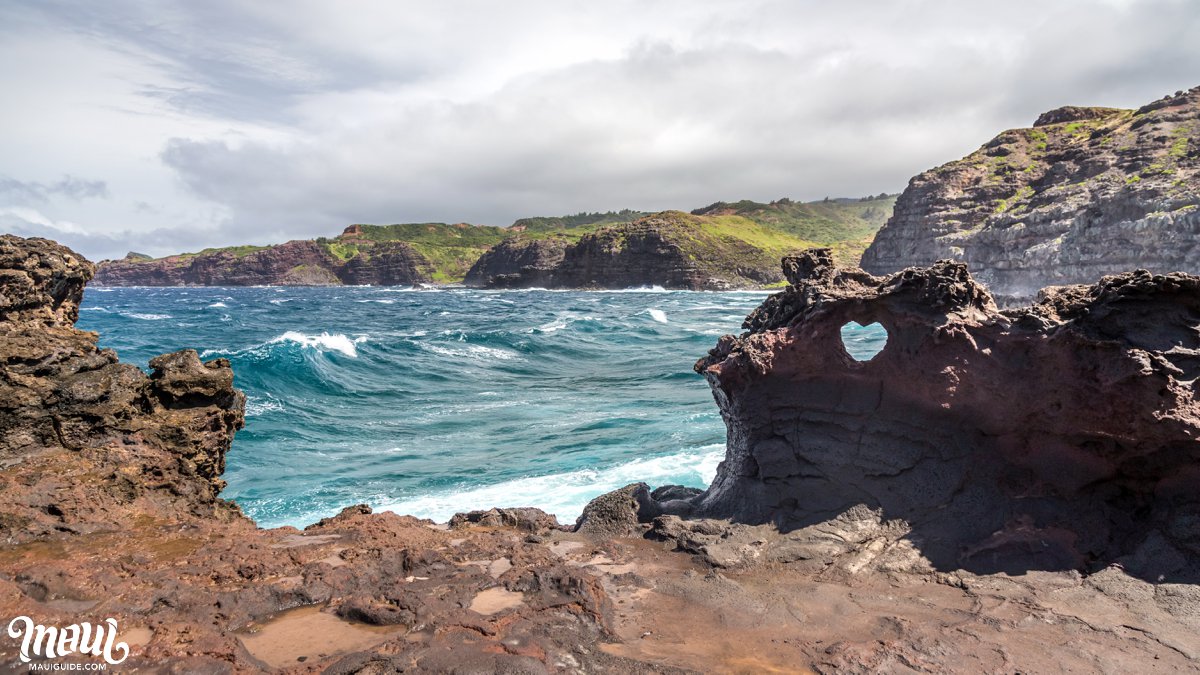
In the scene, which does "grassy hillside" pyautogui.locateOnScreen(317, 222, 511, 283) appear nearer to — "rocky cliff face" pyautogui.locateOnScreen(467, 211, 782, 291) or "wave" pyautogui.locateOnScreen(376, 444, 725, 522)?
"rocky cliff face" pyautogui.locateOnScreen(467, 211, 782, 291)

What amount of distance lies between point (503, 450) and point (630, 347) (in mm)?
16548

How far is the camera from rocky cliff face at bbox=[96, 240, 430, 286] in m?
149

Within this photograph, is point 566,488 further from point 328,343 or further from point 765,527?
point 328,343

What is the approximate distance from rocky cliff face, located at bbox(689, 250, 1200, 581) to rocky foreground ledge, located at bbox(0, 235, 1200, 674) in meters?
0.02

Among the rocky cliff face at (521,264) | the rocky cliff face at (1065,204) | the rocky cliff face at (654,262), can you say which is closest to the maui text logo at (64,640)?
the rocky cliff face at (1065,204)

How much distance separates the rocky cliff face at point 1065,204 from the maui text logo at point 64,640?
4603 cm

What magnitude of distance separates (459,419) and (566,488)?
6204mm

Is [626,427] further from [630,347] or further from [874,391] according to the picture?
[630,347]

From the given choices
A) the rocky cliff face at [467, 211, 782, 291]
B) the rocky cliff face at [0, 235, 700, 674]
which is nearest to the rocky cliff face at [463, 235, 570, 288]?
the rocky cliff face at [467, 211, 782, 291]

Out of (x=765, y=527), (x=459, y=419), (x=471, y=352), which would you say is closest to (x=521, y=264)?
(x=471, y=352)

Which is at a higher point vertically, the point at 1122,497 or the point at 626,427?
the point at 1122,497

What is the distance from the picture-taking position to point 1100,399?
17.0 ft

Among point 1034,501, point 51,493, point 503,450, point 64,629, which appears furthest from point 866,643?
point 503,450

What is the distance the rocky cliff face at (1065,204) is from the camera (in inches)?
→ 1580
